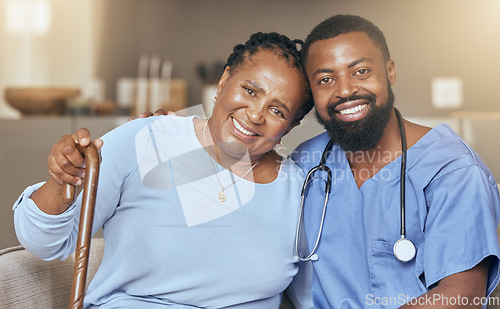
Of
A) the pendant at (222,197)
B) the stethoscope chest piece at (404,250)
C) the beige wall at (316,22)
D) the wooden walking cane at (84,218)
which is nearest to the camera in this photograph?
the wooden walking cane at (84,218)

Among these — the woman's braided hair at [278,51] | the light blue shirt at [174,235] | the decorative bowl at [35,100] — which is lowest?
the decorative bowl at [35,100]

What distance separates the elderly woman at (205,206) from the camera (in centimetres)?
103

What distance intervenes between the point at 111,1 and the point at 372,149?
262cm

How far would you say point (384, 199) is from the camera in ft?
3.56

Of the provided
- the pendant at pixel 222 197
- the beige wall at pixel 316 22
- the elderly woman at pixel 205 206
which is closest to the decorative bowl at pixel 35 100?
the beige wall at pixel 316 22

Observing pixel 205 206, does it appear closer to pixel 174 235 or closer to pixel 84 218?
pixel 174 235

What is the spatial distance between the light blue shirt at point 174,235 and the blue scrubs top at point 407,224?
89 millimetres

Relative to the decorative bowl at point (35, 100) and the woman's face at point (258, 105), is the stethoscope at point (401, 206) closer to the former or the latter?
the woman's face at point (258, 105)

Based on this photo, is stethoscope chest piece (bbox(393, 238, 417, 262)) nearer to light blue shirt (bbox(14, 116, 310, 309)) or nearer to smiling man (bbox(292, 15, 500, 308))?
smiling man (bbox(292, 15, 500, 308))

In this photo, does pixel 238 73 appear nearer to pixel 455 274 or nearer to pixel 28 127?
pixel 455 274

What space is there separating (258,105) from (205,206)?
222mm

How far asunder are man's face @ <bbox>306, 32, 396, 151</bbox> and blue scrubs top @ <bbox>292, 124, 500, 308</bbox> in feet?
0.30

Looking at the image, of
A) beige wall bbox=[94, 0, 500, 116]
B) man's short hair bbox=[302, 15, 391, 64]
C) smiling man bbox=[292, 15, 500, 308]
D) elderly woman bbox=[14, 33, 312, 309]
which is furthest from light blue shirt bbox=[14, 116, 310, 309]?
beige wall bbox=[94, 0, 500, 116]

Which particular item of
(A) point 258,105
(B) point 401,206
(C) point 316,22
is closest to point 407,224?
(B) point 401,206
